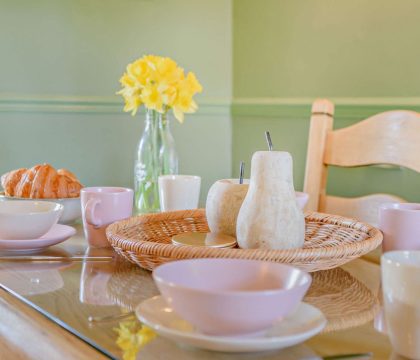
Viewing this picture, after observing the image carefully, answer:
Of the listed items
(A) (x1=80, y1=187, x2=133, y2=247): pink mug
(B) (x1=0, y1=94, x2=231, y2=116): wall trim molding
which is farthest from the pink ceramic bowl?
(B) (x1=0, y1=94, x2=231, y2=116): wall trim molding

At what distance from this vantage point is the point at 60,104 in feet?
8.91

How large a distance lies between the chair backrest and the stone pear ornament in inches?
23.9

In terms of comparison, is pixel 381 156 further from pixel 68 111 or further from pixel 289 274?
pixel 68 111

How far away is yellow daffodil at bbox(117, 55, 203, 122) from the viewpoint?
4.84ft

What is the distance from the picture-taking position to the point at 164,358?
1.91 ft

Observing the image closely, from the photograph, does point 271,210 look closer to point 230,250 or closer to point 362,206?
point 230,250

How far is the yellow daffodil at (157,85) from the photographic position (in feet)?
4.84

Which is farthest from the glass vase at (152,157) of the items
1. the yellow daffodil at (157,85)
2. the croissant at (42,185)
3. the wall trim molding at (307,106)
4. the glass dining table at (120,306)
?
the wall trim molding at (307,106)

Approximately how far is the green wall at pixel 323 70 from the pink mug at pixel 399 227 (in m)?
1.28

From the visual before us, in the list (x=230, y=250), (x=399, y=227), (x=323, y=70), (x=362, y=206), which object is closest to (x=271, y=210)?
(x=230, y=250)

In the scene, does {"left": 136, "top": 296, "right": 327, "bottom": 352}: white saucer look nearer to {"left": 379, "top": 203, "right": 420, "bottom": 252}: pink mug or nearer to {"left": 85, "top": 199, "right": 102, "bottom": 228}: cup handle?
{"left": 379, "top": 203, "right": 420, "bottom": 252}: pink mug

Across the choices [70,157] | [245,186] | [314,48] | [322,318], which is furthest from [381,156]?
[70,157]

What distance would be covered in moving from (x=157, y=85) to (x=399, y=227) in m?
0.71

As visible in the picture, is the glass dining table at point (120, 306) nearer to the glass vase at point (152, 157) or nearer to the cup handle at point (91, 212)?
the cup handle at point (91, 212)
